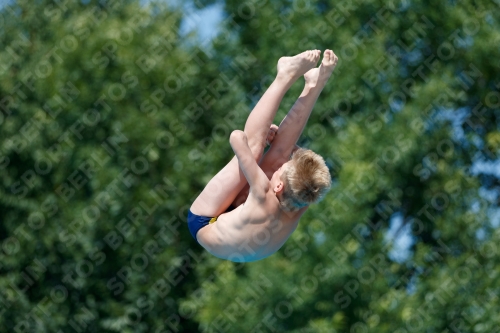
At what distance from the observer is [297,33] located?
1448cm

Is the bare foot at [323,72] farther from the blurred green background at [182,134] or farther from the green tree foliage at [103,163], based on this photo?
the green tree foliage at [103,163]

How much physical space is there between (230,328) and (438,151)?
3929 millimetres

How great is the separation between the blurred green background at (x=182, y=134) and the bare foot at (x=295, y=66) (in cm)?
778

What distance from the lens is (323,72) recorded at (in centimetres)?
566

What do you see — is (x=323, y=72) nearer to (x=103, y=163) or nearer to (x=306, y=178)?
(x=306, y=178)

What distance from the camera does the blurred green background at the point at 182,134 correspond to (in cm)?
1416

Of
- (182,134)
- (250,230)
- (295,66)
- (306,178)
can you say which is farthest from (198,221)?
(182,134)

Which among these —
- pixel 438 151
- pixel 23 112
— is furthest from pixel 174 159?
pixel 438 151

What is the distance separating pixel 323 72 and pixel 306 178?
74cm

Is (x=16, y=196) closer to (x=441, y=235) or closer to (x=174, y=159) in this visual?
(x=174, y=159)

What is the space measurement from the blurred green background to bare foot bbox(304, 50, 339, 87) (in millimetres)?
7752

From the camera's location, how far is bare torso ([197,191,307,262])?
18.1ft

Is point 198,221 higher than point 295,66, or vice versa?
point 295,66

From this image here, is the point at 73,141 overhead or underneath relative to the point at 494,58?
overhead
